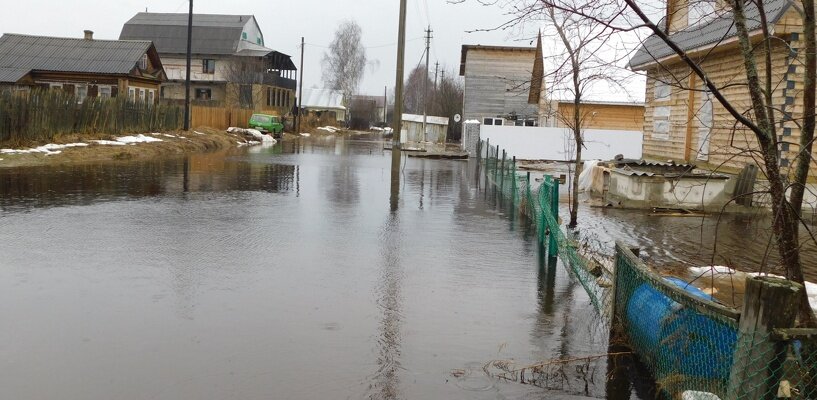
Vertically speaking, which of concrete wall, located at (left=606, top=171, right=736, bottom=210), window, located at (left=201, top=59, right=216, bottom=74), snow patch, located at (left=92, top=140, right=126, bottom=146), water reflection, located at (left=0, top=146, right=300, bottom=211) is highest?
window, located at (left=201, top=59, right=216, bottom=74)


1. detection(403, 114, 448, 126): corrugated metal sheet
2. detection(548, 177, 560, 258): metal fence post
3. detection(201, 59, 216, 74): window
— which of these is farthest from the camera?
detection(201, 59, 216, 74): window

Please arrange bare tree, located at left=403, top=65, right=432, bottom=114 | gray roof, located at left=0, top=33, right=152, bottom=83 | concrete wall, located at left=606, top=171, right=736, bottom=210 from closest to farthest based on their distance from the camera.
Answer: concrete wall, located at left=606, top=171, right=736, bottom=210 < gray roof, located at left=0, top=33, right=152, bottom=83 < bare tree, located at left=403, top=65, right=432, bottom=114

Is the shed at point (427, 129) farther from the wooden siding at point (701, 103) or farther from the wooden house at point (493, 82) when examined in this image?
the wooden siding at point (701, 103)

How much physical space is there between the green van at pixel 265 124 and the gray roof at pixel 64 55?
10.8m

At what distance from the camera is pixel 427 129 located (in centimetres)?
6103

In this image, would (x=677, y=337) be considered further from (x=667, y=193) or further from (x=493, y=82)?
(x=493, y=82)

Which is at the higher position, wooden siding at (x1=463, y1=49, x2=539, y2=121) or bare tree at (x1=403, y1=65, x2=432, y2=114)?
bare tree at (x1=403, y1=65, x2=432, y2=114)

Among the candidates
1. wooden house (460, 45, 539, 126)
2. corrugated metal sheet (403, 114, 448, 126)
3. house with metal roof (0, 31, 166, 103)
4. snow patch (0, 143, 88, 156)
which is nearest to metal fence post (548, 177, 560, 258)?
snow patch (0, 143, 88, 156)

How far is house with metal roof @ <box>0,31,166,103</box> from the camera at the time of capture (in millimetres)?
46438

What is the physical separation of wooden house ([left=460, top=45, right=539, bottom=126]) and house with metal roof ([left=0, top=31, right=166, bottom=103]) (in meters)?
20.2

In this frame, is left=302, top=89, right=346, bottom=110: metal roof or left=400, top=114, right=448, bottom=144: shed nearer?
left=400, top=114, right=448, bottom=144: shed

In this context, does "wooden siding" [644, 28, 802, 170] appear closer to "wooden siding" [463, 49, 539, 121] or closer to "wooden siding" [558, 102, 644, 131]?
"wooden siding" [558, 102, 644, 131]

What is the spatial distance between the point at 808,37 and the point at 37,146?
27.1 m

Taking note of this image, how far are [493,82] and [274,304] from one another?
45.8 metres
